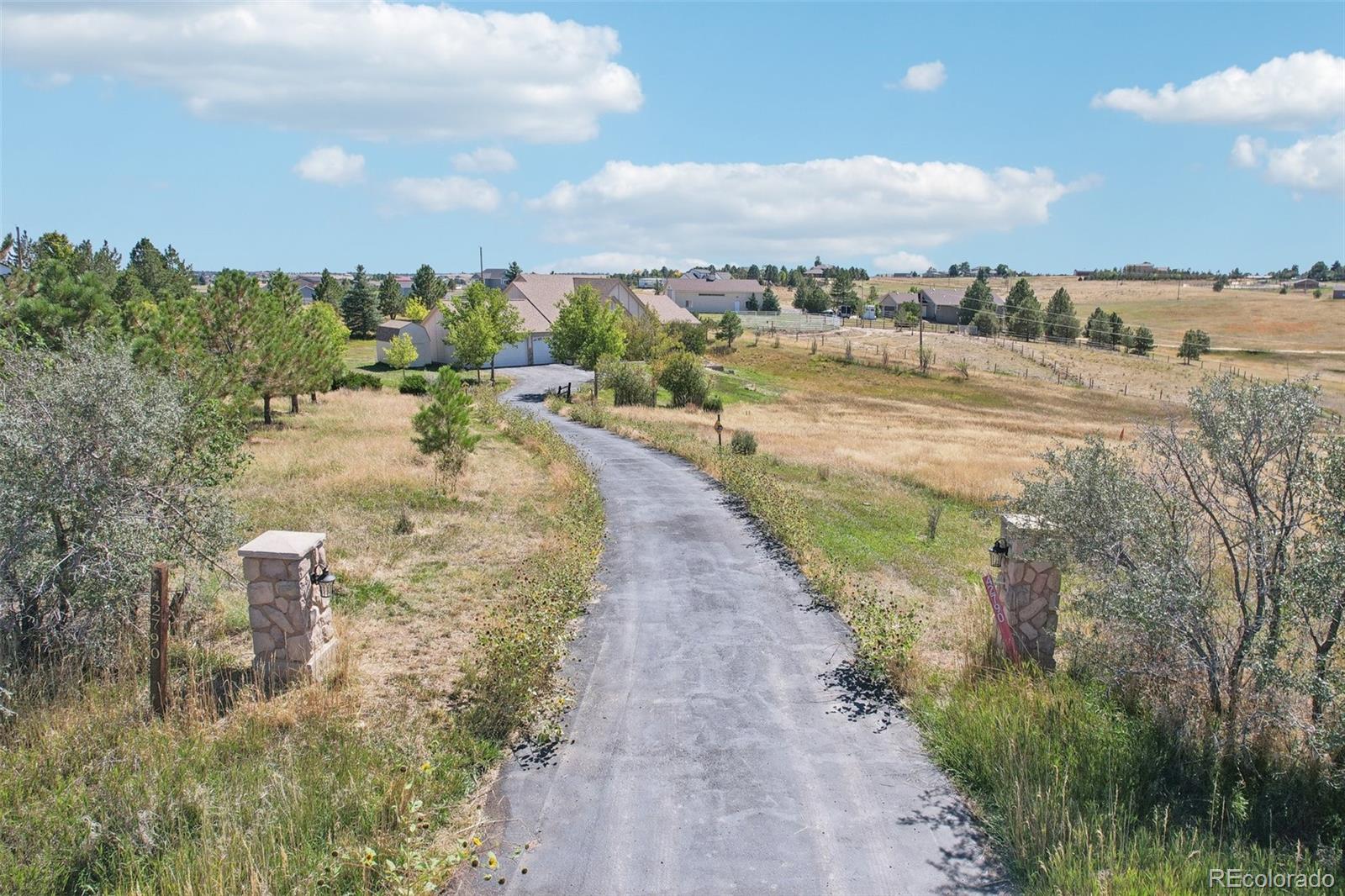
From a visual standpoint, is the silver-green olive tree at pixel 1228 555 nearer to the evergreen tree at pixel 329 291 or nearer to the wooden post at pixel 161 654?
the wooden post at pixel 161 654

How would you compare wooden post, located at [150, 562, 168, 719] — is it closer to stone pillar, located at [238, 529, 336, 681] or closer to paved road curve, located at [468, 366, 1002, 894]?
stone pillar, located at [238, 529, 336, 681]

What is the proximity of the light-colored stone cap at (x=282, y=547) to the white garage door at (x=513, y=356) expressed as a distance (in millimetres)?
48107

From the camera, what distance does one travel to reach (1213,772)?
278 inches

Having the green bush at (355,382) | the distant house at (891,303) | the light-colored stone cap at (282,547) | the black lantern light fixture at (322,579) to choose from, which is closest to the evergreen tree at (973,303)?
the distant house at (891,303)

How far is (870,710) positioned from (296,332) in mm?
28900

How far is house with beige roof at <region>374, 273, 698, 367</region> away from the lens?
5734cm

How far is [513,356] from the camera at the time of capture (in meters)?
57.6

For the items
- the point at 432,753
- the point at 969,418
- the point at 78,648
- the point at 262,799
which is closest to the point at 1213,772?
the point at 432,753

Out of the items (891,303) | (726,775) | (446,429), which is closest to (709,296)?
(891,303)

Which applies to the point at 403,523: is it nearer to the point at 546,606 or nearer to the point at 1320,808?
the point at 546,606

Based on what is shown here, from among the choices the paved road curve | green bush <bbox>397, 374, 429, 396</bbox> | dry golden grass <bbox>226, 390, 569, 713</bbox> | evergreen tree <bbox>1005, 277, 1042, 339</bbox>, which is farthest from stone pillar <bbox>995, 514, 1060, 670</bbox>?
evergreen tree <bbox>1005, 277, 1042, 339</bbox>

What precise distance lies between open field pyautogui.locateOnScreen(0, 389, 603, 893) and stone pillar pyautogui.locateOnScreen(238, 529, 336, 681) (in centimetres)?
28

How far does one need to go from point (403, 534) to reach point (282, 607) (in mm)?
6720

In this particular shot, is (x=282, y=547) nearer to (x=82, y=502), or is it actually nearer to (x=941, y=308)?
(x=82, y=502)
